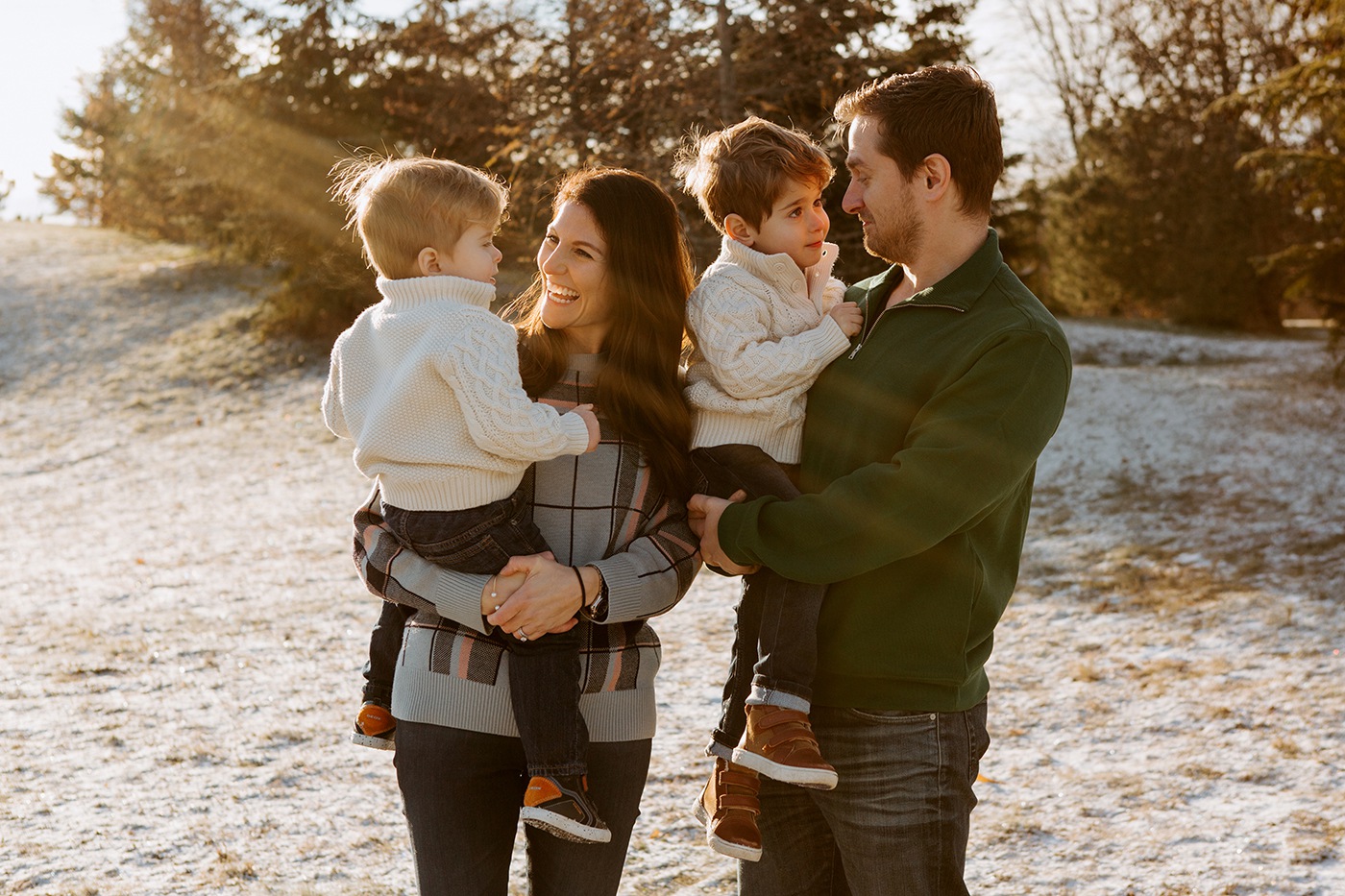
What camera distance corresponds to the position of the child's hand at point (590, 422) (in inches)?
87.0

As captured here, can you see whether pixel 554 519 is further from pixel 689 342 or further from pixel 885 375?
pixel 885 375

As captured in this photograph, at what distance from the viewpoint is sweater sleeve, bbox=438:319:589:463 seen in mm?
2115

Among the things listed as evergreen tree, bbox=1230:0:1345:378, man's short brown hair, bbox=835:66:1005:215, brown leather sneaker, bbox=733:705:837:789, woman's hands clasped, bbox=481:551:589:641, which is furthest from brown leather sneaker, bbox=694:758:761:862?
evergreen tree, bbox=1230:0:1345:378

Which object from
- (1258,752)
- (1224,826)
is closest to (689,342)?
(1224,826)

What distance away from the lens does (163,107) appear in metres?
18.5

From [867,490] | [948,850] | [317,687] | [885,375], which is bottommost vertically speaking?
[317,687]

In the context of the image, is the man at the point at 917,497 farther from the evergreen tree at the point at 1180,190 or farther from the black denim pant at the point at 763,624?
the evergreen tree at the point at 1180,190

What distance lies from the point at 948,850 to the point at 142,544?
8.80m

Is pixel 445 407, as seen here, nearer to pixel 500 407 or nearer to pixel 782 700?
pixel 500 407

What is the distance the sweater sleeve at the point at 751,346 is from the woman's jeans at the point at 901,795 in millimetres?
686

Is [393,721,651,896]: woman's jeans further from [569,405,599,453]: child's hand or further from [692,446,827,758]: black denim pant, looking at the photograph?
[569,405,599,453]: child's hand

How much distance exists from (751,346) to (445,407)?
2.14ft

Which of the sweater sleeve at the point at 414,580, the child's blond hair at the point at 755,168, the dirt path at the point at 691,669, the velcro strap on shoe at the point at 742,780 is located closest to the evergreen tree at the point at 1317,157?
the dirt path at the point at 691,669

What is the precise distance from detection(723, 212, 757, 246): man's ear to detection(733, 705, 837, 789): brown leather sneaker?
1.05m
